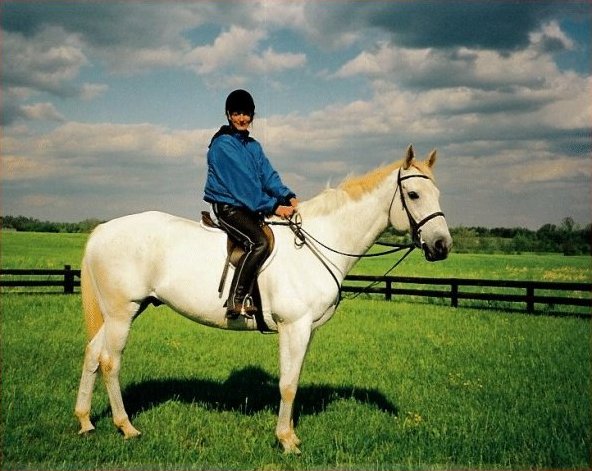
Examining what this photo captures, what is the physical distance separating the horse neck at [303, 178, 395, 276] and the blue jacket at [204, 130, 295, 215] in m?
0.68

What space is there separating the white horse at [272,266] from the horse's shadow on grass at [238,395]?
1103 mm

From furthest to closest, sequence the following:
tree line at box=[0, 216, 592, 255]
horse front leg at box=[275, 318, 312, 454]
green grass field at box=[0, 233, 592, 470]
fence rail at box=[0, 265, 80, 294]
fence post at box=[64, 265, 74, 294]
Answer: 1. tree line at box=[0, 216, 592, 255]
2. fence post at box=[64, 265, 74, 294]
3. fence rail at box=[0, 265, 80, 294]
4. horse front leg at box=[275, 318, 312, 454]
5. green grass field at box=[0, 233, 592, 470]

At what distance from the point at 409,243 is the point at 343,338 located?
6167mm

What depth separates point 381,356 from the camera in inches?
356

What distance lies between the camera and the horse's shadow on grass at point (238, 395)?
6.12 meters

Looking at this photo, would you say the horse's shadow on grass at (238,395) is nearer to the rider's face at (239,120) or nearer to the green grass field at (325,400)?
the green grass field at (325,400)

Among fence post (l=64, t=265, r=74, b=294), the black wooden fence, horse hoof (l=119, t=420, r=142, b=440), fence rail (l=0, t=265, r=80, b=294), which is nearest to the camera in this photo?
horse hoof (l=119, t=420, r=142, b=440)

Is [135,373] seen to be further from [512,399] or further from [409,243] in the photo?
[512,399]

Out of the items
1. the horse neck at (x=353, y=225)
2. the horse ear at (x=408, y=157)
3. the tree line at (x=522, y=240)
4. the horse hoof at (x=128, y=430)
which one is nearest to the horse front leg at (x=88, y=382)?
the horse hoof at (x=128, y=430)

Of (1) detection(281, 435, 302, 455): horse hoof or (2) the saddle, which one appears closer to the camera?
(1) detection(281, 435, 302, 455): horse hoof

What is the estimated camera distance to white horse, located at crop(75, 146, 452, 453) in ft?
16.1

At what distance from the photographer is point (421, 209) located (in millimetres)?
4863

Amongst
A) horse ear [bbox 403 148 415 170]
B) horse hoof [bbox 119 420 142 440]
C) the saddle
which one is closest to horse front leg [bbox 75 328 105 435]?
horse hoof [bbox 119 420 142 440]

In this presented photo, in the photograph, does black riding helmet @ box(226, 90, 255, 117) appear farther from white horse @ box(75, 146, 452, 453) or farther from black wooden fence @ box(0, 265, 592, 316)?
black wooden fence @ box(0, 265, 592, 316)
